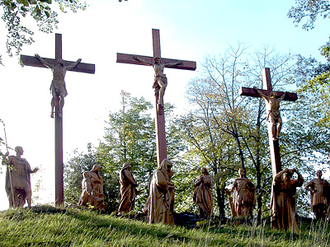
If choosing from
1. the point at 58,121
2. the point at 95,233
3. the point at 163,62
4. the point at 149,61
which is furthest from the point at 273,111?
the point at 95,233

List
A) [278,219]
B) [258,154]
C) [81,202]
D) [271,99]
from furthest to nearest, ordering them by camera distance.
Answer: [258,154], [271,99], [81,202], [278,219]

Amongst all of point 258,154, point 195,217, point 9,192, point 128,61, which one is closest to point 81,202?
point 9,192

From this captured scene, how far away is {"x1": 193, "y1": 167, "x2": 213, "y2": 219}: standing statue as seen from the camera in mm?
13555

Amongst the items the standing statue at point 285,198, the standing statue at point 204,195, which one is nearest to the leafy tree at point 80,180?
the standing statue at point 204,195

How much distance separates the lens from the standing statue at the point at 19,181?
37.5 ft

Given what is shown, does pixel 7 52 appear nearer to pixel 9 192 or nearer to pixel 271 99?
pixel 9 192

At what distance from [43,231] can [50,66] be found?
5.89m

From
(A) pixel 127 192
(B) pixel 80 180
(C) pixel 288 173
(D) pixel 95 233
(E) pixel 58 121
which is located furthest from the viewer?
(B) pixel 80 180

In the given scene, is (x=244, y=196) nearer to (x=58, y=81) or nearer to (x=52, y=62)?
(x=58, y=81)

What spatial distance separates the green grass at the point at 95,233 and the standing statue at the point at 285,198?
42.4 inches

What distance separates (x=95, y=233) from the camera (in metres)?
7.79

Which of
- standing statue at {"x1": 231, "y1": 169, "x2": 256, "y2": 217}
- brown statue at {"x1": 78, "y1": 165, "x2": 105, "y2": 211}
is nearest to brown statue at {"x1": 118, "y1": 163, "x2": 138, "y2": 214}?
brown statue at {"x1": 78, "y1": 165, "x2": 105, "y2": 211}

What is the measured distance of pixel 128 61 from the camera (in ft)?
41.8

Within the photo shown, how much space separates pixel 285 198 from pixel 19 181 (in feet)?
21.3
